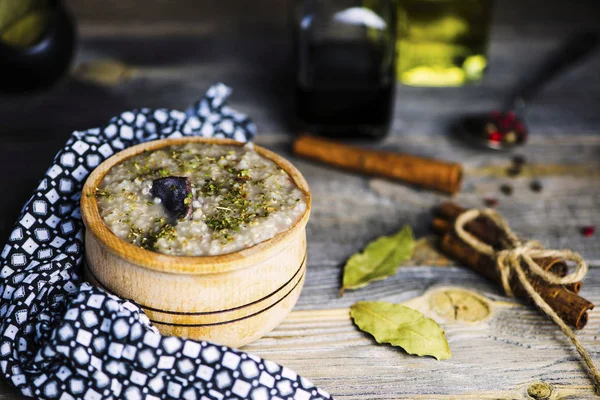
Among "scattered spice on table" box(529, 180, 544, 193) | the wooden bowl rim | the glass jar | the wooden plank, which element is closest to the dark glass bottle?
the glass jar

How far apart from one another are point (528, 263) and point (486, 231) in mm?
156

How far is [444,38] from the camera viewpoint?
1.89m

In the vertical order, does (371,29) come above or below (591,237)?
above

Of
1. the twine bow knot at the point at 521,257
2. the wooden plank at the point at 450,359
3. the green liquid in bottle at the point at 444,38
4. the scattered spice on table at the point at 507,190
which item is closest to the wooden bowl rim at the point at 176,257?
the wooden plank at the point at 450,359

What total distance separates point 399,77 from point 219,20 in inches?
26.6

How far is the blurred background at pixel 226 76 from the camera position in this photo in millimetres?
1749

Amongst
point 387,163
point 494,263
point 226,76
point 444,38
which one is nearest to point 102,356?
point 494,263

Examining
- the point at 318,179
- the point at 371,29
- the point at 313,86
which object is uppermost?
the point at 371,29

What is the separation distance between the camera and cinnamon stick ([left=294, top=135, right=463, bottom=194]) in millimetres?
1558

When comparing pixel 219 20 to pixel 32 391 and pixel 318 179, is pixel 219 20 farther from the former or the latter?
pixel 32 391

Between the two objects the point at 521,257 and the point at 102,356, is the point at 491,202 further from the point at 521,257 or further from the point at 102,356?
the point at 102,356

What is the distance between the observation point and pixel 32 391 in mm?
1020

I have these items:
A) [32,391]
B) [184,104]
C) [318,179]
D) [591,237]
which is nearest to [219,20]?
[184,104]

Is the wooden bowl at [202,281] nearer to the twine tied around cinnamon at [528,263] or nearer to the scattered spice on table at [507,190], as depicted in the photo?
the twine tied around cinnamon at [528,263]
